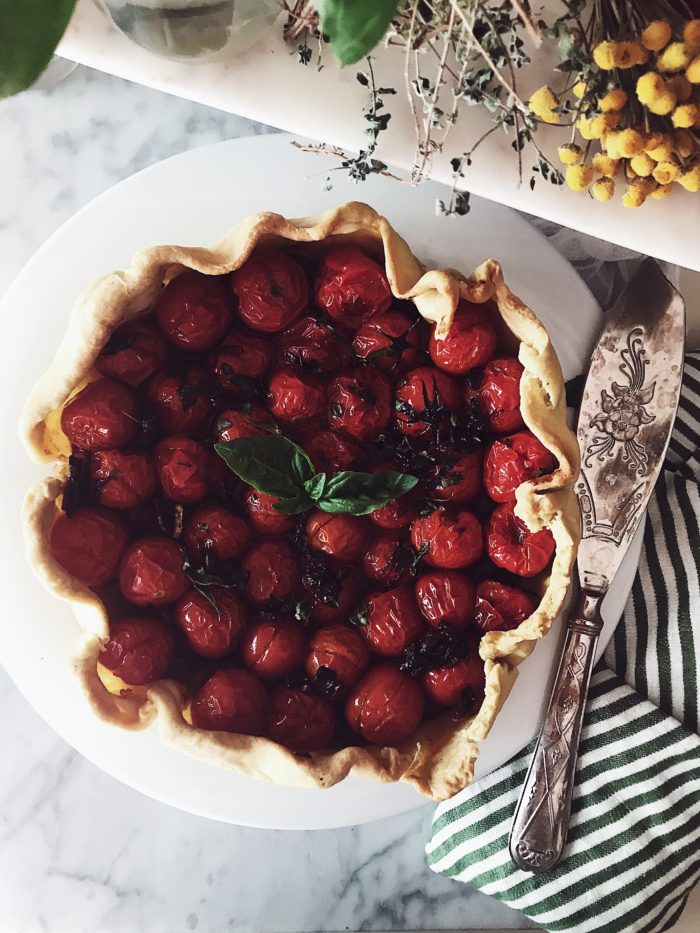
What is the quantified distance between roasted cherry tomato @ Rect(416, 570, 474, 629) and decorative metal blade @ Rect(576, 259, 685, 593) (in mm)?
229

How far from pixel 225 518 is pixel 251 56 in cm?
61

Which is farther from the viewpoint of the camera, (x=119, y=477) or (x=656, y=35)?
(x=119, y=477)

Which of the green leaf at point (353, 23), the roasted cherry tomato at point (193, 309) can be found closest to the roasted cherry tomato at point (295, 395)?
the roasted cherry tomato at point (193, 309)

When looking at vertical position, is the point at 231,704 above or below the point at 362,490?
below

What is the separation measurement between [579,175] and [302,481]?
19.8 inches

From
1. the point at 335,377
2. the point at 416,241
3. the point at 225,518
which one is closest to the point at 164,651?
Answer: the point at 225,518

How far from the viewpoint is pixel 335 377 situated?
4.00ft

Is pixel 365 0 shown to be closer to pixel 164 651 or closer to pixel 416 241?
pixel 416 241

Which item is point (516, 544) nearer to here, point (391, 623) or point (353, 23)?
point (391, 623)

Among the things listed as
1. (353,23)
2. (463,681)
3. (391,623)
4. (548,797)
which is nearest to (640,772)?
(548,797)

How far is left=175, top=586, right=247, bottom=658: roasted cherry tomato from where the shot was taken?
1.19 metres

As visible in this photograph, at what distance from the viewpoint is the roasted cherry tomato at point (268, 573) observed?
1.22 meters

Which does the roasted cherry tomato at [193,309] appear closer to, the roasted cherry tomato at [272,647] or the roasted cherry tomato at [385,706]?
the roasted cherry tomato at [272,647]

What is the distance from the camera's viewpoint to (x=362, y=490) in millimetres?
1113
